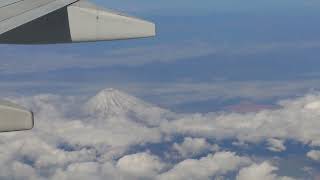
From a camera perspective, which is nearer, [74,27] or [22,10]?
[22,10]

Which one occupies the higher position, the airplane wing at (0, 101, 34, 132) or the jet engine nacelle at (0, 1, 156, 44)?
the jet engine nacelle at (0, 1, 156, 44)

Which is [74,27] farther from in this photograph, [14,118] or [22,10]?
[14,118]

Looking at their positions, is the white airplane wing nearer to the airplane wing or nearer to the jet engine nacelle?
the jet engine nacelle

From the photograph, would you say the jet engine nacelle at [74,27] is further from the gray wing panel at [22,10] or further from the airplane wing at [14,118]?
the airplane wing at [14,118]

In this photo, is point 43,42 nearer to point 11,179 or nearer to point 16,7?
point 16,7

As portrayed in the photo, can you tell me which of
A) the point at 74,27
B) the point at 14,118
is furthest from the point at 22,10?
the point at 14,118

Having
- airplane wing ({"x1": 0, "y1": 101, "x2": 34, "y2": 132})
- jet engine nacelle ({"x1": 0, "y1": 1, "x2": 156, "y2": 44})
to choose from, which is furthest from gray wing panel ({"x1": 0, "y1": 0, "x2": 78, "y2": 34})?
airplane wing ({"x1": 0, "y1": 101, "x2": 34, "y2": 132})
